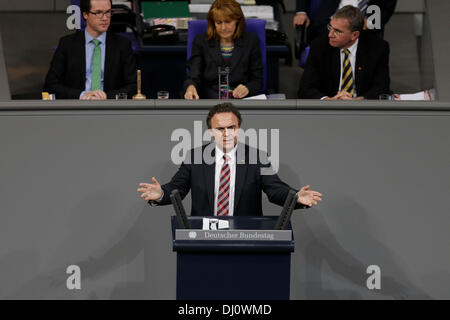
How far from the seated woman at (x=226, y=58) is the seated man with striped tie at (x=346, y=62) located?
343mm

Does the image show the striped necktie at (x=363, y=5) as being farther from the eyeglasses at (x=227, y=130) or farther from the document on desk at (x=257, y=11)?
the eyeglasses at (x=227, y=130)

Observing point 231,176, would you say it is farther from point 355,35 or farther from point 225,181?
point 355,35

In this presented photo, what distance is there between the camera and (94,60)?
5.95 meters

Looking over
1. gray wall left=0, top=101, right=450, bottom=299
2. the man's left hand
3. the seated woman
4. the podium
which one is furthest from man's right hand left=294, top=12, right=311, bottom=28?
the podium

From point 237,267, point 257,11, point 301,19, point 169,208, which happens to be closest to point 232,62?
point 301,19

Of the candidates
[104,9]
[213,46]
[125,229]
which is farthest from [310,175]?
[104,9]

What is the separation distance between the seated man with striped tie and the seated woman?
1.12 feet

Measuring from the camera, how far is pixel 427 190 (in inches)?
195

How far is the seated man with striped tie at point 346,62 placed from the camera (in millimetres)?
5844

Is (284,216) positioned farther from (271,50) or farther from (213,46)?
(271,50)

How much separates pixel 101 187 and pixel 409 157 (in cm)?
163

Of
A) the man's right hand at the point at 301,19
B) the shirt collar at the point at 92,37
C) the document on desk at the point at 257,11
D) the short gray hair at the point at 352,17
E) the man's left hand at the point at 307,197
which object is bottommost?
the man's left hand at the point at 307,197

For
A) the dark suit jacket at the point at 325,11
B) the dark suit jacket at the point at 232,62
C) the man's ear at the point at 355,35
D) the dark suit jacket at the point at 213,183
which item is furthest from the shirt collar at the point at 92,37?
the dark suit jacket at the point at 213,183

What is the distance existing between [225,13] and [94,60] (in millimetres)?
891
